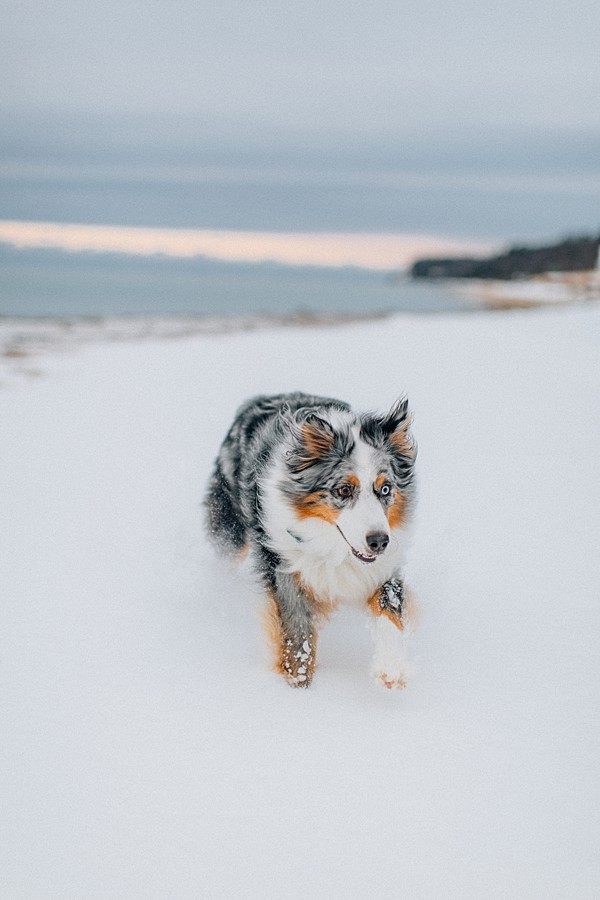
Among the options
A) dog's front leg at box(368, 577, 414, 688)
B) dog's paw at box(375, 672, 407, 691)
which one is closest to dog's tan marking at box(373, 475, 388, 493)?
dog's front leg at box(368, 577, 414, 688)

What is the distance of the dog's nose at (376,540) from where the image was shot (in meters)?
2.69

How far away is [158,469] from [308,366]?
3.21 m

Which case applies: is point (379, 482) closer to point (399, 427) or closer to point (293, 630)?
point (399, 427)

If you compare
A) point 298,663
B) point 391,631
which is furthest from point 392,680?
point 298,663

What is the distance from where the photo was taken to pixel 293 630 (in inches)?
122

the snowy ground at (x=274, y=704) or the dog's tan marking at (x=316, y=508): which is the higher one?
the dog's tan marking at (x=316, y=508)

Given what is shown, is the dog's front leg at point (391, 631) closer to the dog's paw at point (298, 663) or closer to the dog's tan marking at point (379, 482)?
the dog's paw at point (298, 663)

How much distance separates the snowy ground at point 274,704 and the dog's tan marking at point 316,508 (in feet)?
2.07

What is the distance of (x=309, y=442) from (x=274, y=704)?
99 cm

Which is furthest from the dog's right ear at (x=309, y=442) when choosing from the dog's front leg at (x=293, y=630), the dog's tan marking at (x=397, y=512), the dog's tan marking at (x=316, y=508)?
the dog's front leg at (x=293, y=630)

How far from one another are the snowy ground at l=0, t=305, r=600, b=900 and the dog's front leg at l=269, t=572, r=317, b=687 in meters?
0.08

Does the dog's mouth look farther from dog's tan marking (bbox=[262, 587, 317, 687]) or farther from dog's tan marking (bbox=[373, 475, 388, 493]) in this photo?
dog's tan marking (bbox=[262, 587, 317, 687])

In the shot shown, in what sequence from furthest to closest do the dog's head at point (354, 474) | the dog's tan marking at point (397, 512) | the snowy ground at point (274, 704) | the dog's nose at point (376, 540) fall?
1. the dog's tan marking at point (397, 512)
2. the dog's head at point (354, 474)
3. the dog's nose at point (376, 540)
4. the snowy ground at point (274, 704)

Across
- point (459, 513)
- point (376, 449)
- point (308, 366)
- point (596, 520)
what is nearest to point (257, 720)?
point (376, 449)
